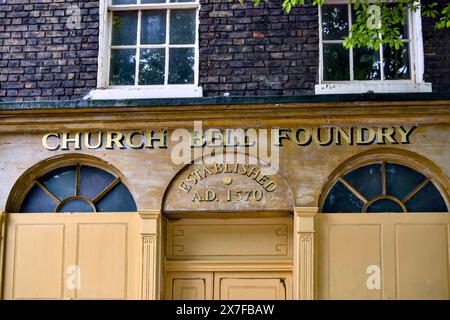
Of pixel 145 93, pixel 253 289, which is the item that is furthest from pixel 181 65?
pixel 253 289

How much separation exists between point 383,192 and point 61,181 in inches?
157

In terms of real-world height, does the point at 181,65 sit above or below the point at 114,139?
above

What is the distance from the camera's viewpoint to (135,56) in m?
9.13

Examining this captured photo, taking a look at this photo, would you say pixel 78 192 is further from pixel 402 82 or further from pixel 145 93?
pixel 402 82

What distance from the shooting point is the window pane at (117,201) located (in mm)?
8672

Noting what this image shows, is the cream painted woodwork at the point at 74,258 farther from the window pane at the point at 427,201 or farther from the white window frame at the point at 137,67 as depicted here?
the window pane at the point at 427,201

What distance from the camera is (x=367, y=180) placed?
336 inches

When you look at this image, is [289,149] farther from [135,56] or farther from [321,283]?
[135,56]

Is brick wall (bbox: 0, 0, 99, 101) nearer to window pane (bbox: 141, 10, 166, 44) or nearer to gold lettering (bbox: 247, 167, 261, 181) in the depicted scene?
window pane (bbox: 141, 10, 166, 44)

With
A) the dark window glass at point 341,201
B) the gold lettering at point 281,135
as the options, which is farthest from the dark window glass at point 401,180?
the gold lettering at point 281,135

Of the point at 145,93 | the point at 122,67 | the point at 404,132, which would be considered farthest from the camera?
the point at 122,67

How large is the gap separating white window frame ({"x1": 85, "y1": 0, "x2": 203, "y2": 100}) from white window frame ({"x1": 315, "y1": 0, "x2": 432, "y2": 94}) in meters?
1.57

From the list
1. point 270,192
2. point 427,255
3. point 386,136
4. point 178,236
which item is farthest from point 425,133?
point 178,236

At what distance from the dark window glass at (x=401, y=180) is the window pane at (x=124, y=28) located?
12.1 ft
